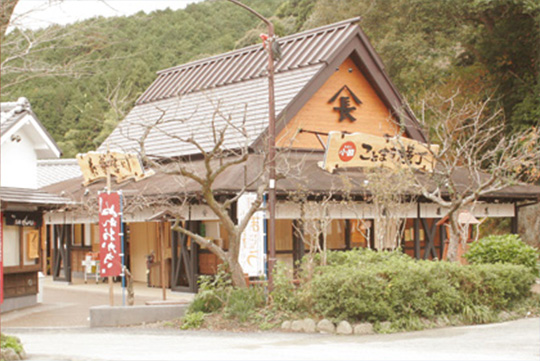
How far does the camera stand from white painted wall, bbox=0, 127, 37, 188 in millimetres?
19609

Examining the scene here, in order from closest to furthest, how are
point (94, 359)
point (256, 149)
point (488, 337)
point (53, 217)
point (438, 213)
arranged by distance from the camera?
point (94, 359) → point (488, 337) → point (256, 149) → point (438, 213) → point (53, 217)

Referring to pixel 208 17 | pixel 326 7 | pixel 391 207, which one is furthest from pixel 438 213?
pixel 208 17

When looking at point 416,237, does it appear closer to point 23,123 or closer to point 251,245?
point 251,245

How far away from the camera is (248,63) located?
2641 centimetres

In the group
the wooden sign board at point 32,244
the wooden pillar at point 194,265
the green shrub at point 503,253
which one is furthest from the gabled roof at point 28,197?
the green shrub at point 503,253

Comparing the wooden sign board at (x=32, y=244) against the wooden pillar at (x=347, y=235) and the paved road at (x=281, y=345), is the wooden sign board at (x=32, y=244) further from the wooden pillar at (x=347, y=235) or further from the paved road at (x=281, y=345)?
the wooden pillar at (x=347, y=235)

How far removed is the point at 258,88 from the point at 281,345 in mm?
12712

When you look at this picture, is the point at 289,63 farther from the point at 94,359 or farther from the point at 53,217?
the point at 94,359

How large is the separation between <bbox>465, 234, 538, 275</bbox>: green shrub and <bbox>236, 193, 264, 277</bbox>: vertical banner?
5019 mm

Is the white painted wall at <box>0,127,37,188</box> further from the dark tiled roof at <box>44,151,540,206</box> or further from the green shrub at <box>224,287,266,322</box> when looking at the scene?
the green shrub at <box>224,287,266,322</box>

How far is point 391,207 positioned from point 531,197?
7.66 m

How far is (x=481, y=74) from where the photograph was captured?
116 ft

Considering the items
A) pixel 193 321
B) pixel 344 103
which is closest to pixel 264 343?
pixel 193 321

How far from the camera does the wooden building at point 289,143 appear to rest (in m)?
21.2
